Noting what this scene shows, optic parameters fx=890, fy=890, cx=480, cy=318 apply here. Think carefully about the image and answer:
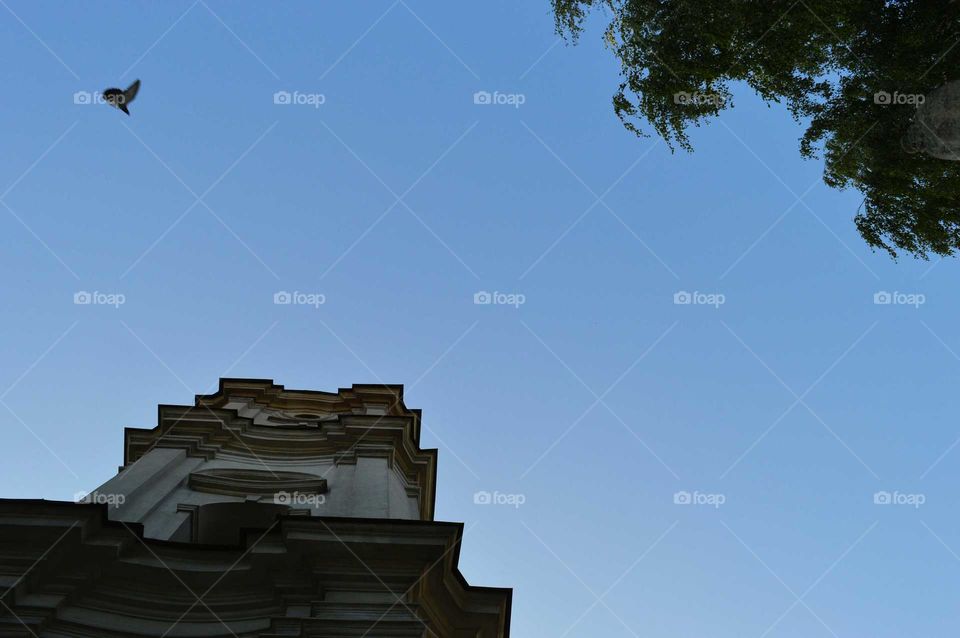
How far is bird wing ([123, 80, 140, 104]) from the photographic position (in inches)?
558

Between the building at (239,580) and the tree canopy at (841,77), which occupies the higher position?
the tree canopy at (841,77)

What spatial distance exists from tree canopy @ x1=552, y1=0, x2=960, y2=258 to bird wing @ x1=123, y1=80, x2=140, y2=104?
813cm

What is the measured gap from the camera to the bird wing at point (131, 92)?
14.2 meters

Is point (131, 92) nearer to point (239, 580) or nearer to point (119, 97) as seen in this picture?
point (119, 97)

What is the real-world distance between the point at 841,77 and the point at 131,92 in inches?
485

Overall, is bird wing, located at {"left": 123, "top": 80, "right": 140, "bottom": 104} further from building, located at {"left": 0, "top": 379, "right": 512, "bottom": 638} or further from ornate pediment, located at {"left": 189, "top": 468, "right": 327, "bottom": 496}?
ornate pediment, located at {"left": 189, "top": 468, "right": 327, "bottom": 496}

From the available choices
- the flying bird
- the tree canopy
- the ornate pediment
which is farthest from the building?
the tree canopy

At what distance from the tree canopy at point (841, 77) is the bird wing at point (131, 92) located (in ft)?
26.7

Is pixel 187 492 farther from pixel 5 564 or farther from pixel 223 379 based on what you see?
pixel 223 379

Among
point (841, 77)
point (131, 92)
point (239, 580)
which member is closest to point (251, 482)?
point (239, 580)

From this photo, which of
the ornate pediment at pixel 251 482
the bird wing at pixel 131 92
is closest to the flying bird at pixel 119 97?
the bird wing at pixel 131 92

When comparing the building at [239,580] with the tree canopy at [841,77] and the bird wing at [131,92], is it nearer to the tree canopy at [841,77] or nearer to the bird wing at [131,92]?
the bird wing at [131,92]

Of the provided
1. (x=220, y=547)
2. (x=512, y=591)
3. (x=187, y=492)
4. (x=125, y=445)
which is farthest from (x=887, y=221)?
(x=125, y=445)

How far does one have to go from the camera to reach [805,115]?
16750 mm
